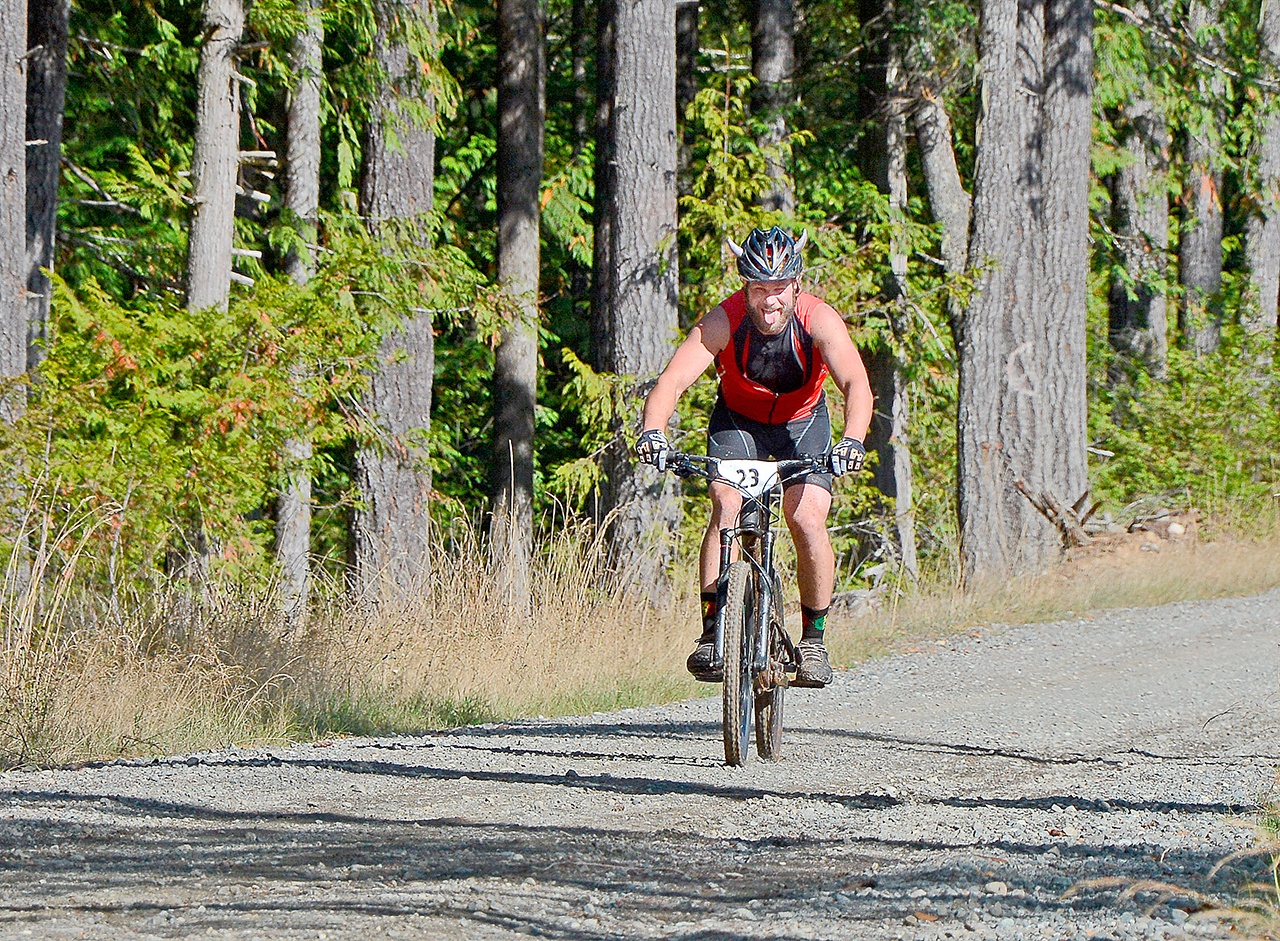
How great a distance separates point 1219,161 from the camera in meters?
23.8

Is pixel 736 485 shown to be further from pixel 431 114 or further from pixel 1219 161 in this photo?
pixel 1219 161

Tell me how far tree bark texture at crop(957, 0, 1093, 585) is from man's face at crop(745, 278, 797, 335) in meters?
10.3

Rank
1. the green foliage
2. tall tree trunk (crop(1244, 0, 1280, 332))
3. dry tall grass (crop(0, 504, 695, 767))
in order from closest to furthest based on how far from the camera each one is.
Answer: dry tall grass (crop(0, 504, 695, 767)), the green foliage, tall tree trunk (crop(1244, 0, 1280, 332))

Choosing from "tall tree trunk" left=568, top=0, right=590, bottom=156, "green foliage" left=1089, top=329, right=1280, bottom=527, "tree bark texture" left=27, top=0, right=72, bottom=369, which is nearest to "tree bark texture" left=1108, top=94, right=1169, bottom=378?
"green foliage" left=1089, top=329, right=1280, bottom=527

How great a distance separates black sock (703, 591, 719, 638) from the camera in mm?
7184

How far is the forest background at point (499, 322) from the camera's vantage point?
408 inches

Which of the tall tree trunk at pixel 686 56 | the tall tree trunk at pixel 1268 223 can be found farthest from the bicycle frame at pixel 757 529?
the tall tree trunk at pixel 1268 223

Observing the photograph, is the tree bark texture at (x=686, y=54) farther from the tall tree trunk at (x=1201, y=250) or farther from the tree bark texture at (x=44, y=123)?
the tree bark texture at (x=44, y=123)

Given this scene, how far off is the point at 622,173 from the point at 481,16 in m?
9.51

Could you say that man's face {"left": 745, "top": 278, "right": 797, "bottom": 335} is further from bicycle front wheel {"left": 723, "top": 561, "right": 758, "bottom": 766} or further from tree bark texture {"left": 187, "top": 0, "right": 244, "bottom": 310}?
tree bark texture {"left": 187, "top": 0, "right": 244, "bottom": 310}

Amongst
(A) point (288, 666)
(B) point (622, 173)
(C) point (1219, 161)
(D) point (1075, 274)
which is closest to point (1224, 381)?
(C) point (1219, 161)

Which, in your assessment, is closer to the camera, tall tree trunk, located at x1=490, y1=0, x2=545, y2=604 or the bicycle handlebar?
the bicycle handlebar

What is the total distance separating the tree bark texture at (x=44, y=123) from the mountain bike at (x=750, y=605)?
363 inches

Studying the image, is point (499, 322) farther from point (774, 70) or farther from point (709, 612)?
point (709, 612)
